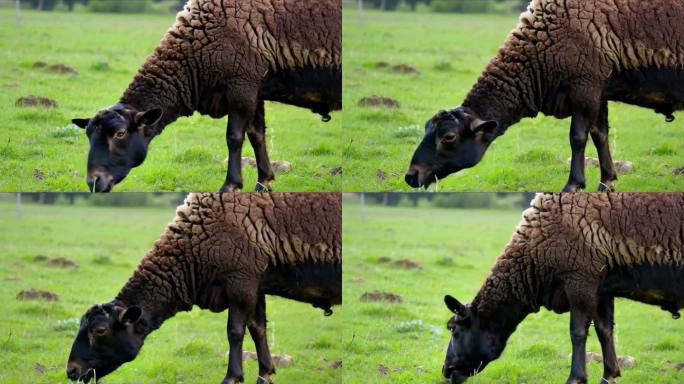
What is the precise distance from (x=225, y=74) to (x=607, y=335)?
4.51 m

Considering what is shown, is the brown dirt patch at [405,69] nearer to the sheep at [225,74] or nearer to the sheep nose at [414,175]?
the sheep at [225,74]

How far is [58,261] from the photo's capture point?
21.0 m

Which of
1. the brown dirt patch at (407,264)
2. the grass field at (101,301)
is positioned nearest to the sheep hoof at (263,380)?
the grass field at (101,301)

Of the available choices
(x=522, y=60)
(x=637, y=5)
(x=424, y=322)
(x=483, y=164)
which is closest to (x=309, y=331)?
(x=424, y=322)

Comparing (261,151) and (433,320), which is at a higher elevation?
(261,151)

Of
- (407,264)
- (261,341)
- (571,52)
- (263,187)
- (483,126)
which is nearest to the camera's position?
(571,52)

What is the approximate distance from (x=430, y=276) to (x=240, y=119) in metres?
6.19

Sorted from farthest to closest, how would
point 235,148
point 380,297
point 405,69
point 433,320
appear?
point 405,69 → point 380,297 → point 433,320 → point 235,148

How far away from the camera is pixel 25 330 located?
55.9 feet

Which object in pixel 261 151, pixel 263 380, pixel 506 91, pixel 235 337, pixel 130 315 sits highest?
pixel 506 91

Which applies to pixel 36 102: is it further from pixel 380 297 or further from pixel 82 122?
pixel 380 297

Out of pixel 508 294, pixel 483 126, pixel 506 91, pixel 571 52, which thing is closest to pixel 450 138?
pixel 483 126

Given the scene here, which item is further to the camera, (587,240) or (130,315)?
(130,315)

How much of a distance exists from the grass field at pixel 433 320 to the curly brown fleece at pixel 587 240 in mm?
1518
